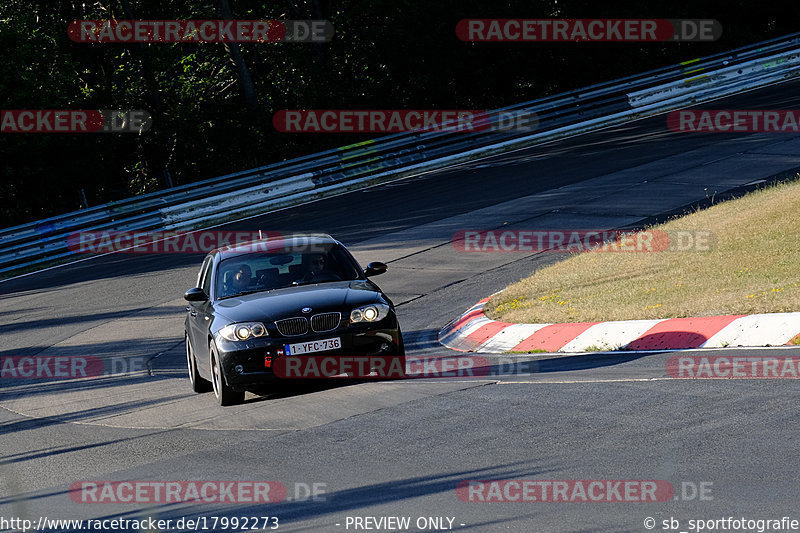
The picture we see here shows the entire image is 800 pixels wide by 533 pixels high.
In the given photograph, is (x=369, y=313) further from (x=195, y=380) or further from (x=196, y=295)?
(x=195, y=380)

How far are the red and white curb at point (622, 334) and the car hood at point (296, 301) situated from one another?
2.13 metres

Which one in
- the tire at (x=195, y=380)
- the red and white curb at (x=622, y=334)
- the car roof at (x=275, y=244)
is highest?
the car roof at (x=275, y=244)

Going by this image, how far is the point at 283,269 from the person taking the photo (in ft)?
37.6

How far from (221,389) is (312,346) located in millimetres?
1107

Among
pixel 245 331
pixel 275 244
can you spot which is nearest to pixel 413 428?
pixel 245 331

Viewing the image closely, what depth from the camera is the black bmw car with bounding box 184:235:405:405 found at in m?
10.1

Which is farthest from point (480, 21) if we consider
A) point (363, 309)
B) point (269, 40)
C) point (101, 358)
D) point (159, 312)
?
point (363, 309)

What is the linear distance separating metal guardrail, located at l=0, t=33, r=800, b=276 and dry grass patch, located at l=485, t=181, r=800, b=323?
1301cm

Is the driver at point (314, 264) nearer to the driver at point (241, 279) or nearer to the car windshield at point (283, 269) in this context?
the car windshield at point (283, 269)

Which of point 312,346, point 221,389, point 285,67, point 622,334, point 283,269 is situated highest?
point 285,67

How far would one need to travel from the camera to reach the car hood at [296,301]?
10227 mm

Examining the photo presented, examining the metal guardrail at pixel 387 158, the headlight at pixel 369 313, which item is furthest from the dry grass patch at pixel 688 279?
the metal guardrail at pixel 387 158

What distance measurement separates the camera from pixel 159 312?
17609mm

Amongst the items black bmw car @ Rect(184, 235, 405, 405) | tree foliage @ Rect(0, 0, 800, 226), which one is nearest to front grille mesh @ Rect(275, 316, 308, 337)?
black bmw car @ Rect(184, 235, 405, 405)
